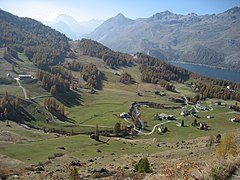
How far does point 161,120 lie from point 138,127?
23.0 metres

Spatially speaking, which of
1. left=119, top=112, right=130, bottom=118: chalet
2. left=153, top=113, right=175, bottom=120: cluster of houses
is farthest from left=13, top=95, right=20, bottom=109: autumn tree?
left=153, top=113, right=175, bottom=120: cluster of houses

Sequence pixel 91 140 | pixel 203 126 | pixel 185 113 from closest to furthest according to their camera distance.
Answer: pixel 91 140 < pixel 203 126 < pixel 185 113

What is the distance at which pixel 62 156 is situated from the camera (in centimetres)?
9512

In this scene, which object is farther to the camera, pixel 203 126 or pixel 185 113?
pixel 185 113

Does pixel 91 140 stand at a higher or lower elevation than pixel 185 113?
lower

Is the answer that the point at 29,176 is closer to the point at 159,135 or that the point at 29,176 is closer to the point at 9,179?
the point at 9,179

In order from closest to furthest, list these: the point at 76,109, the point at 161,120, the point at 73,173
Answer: the point at 73,173, the point at 161,120, the point at 76,109

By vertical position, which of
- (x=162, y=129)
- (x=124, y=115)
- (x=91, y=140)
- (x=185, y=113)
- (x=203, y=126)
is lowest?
(x=91, y=140)

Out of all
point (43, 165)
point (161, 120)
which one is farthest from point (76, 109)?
point (43, 165)

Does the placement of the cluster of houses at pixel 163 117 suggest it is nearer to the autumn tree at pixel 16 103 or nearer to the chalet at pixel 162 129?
the chalet at pixel 162 129

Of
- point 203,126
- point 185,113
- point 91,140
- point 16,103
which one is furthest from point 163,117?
point 16,103

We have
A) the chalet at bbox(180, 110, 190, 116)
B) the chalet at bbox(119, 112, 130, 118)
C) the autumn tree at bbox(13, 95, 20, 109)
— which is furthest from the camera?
the chalet at bbox(180, 110, 190, 116)

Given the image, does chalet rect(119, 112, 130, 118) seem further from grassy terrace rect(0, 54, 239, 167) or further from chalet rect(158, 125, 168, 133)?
chalet rect(158, 125, 168, 133)

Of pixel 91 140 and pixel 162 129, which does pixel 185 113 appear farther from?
pixel 91 140
